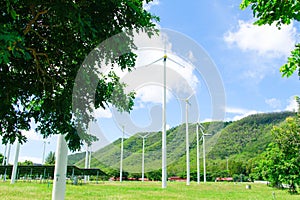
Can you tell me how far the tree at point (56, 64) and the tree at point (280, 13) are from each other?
2.13 meters

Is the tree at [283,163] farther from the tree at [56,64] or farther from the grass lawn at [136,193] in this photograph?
the tree at [56,64]

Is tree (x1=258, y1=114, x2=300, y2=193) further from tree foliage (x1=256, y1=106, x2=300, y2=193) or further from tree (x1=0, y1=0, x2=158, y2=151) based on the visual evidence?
tree (x1=0, y1=0, x2=158, y2=151)

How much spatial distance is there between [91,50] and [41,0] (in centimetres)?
197

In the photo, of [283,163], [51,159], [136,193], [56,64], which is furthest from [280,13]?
[51,159]

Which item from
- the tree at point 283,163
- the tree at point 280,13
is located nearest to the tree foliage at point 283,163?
the tree at point 283,163

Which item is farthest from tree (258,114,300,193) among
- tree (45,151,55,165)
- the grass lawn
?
tree (45,151,55,165)

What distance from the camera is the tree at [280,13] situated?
18.3 feet

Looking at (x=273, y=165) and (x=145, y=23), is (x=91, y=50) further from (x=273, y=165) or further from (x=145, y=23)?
(x=273, y=165)

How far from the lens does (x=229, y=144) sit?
10512 cm

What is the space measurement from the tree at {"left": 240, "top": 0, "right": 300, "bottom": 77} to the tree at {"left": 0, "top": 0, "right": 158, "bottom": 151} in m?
2.13

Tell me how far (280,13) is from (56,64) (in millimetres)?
5083

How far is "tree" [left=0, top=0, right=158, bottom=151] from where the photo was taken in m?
5.41

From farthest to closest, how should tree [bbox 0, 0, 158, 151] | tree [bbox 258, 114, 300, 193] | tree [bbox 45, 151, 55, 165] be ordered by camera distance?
tree [bbox 45, 151, 55, 165] → tree [bbox 258, 114, 300, 193] → tree [bbox 0, 0, 158, 151]

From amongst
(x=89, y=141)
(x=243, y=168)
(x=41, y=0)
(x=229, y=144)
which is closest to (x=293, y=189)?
(x=89, y=141)
